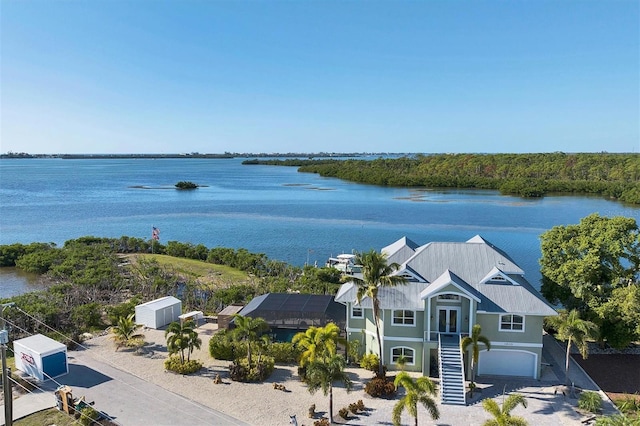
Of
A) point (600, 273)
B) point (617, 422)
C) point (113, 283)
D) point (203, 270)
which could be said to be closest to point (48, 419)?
point (113, 283)

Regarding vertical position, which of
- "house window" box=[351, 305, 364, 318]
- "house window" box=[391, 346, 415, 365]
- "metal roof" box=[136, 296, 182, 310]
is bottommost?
"house window" box=[391, 346, 415, 365]

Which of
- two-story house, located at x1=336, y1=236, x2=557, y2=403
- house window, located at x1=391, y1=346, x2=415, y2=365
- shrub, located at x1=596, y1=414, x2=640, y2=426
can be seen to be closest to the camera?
shrub, located at x1=596, y1=414, x2=640, y2=426

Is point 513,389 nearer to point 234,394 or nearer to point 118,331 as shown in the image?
point 234,394

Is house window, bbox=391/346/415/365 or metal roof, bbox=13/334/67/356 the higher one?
metal roof, bbox=13/334/67/356

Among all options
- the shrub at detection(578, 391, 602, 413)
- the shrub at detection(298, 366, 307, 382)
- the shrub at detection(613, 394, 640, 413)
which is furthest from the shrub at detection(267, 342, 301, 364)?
the shrub at detection(613, 394, 640, 413)

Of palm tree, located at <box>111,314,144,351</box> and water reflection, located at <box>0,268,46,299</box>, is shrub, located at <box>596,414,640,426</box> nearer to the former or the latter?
palm tree, located at <box>111,314,144,351</box>

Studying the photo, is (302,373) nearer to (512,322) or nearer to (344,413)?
(344,413)

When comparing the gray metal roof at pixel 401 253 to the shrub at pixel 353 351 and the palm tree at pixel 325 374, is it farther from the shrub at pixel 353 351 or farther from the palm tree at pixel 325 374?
the palm tree at pixel 325 374
